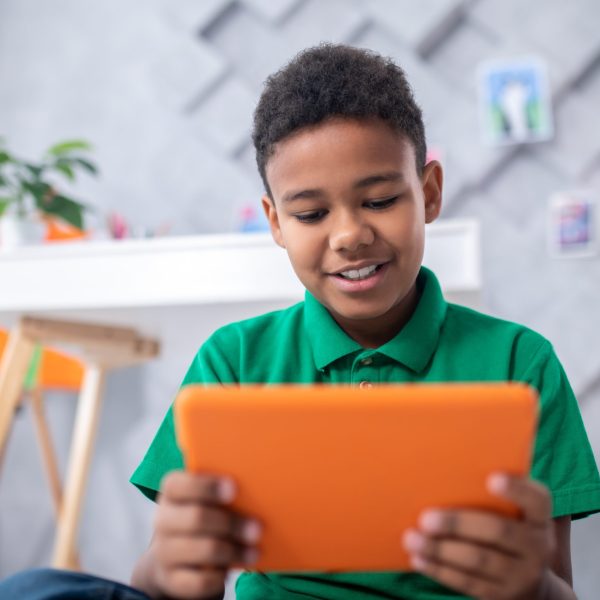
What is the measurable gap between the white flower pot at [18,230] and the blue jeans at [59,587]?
50.1 inches

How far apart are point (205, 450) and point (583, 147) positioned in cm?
187

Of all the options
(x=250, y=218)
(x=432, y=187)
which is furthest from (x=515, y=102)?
(x=432, y=187)

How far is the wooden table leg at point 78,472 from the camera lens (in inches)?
76.1

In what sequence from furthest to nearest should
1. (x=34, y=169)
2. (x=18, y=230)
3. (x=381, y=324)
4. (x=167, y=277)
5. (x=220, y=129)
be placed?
(x=220, y=129)
(x=18, y=230)
(x=34, y=169)
(x=167, y=277)
(x=381, y=324)

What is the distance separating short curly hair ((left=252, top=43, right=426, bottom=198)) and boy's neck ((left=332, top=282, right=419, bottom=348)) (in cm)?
16

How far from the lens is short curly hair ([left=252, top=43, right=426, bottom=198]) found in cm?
84

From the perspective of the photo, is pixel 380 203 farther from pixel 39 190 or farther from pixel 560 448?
pixel 39 190

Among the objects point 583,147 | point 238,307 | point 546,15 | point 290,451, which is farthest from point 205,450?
point 546,15

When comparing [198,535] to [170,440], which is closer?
[198,535]

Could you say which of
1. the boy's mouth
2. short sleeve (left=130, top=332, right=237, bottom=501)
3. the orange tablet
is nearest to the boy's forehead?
the boy's mouth

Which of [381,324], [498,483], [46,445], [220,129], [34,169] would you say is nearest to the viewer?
[498,483]

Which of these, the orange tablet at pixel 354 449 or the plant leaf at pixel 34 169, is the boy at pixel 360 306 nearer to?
the orange tablet at pixel 354 449

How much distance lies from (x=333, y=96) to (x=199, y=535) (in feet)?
1.59

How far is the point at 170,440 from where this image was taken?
35.2 inches
